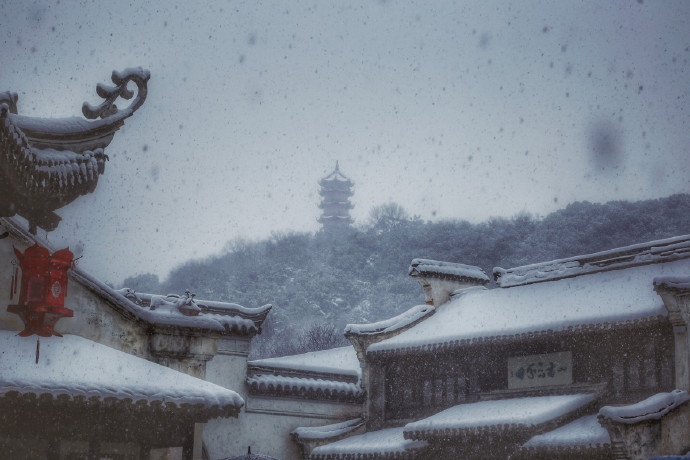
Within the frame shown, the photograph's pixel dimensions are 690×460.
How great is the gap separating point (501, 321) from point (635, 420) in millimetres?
5400

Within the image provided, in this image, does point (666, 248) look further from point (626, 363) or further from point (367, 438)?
point (367, 438)

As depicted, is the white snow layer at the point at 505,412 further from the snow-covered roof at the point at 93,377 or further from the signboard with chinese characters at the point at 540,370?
the snow-covered roof at the point at 93,377

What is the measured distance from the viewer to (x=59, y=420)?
12281 millimetres

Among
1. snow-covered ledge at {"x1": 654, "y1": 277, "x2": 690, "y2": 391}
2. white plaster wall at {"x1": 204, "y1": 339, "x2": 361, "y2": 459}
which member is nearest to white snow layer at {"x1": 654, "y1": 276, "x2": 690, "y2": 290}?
snow-covered ledge at {"x1": 654, "y1": 277, "x2": 690, "y2": 391}

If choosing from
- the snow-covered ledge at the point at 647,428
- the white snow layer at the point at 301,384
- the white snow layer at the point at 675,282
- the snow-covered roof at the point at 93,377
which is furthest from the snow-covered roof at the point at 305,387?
the white snow layer at the point at 675,282

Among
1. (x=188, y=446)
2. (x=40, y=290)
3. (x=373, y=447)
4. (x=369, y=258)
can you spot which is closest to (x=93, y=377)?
(x=40, y=290)

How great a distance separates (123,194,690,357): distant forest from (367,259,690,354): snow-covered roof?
89.0 feet

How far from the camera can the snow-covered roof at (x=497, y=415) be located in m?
17.1

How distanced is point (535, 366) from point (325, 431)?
514 centimetres

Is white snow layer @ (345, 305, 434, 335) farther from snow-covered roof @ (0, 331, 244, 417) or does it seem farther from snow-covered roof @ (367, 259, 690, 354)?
snow-covered roof @ (0, 331, 244, 417)

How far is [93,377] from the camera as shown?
473 inches

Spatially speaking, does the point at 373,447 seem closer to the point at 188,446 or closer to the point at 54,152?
the point at 188,446

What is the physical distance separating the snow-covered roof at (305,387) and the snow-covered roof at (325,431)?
69cm

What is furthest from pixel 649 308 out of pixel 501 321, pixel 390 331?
pixel 390 331
